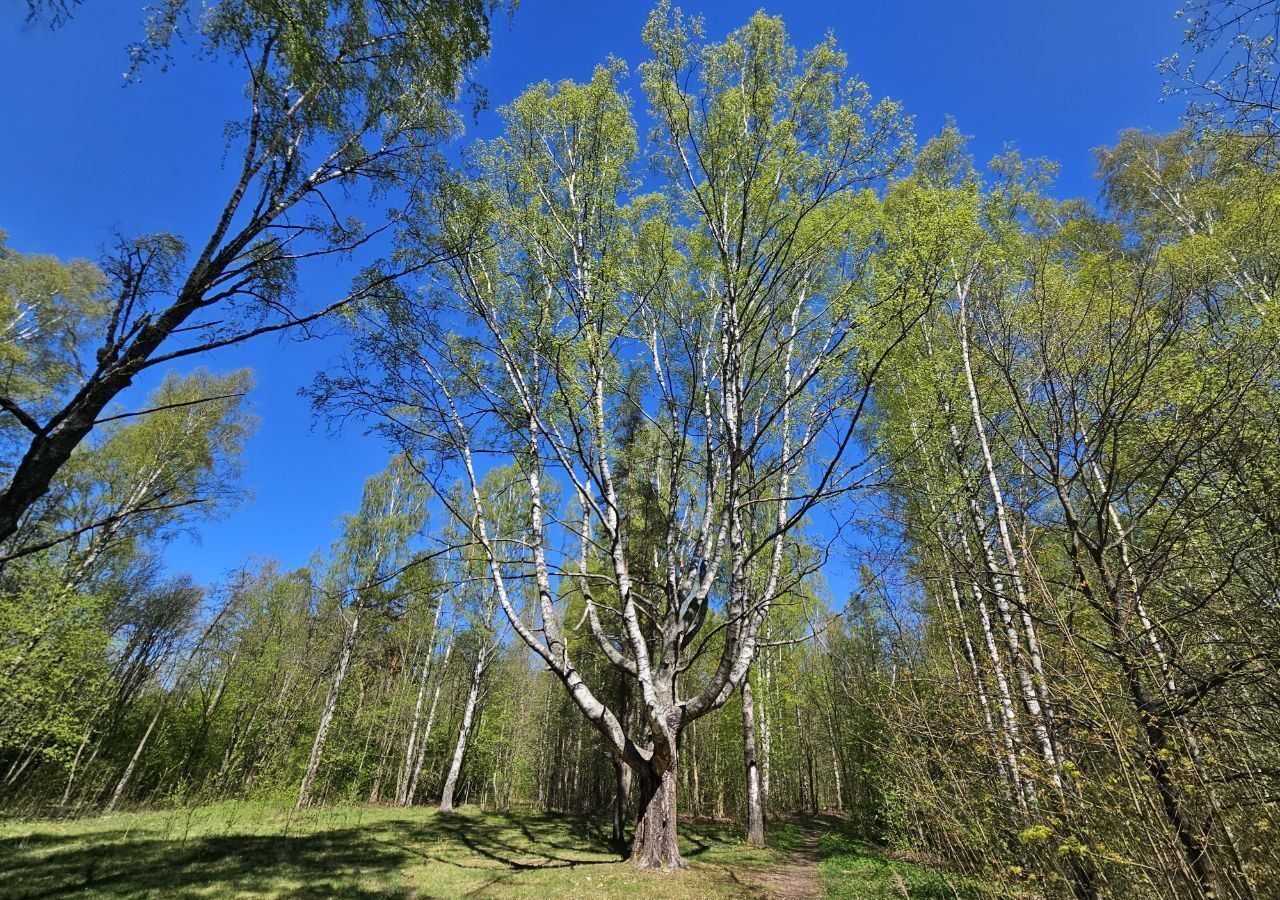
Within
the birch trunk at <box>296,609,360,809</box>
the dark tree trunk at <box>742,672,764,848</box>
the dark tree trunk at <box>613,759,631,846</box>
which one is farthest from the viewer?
the birch trunk at <box>296,609,360,809</box>

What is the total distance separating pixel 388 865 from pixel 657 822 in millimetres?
4360

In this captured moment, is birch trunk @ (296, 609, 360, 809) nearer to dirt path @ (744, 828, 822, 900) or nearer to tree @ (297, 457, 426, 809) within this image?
tree @ (297, 457, 426, 809)

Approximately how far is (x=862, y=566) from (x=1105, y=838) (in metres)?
3.74

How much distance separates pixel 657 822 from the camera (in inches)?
287

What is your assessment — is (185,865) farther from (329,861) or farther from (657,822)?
(657,822)

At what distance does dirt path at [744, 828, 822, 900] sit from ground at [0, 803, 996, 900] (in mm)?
33

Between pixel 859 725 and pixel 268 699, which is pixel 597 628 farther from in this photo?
pixel 268 699

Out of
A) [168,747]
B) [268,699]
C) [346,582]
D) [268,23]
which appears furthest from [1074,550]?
[168,747]

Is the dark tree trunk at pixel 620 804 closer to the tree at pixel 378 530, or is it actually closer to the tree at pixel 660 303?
the tree at pixel 660 303

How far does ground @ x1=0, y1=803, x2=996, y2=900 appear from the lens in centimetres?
605

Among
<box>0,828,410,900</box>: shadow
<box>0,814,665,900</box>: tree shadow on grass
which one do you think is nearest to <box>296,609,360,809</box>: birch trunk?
<box>0,814,665,900</box>: tree shadow on grass

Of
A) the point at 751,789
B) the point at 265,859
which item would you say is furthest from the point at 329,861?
the point at 751,789

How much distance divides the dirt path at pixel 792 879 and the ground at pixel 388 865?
0.03 metres

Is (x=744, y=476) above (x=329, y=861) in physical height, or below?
above
